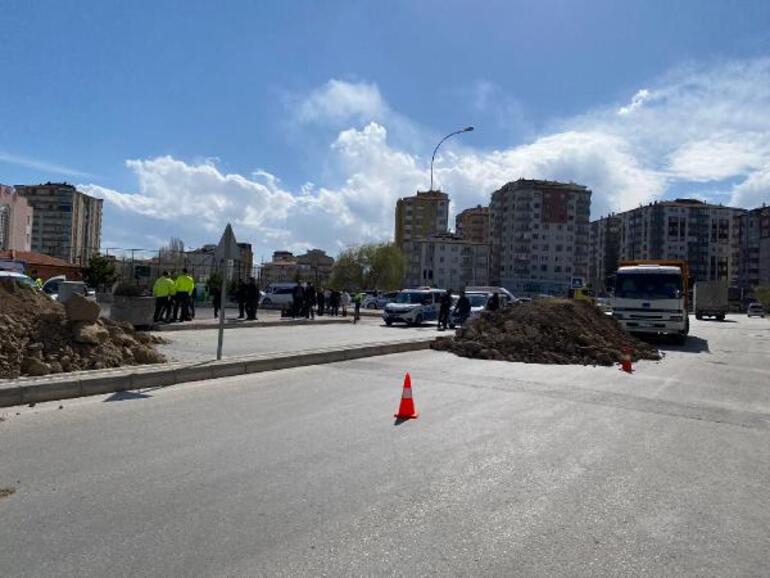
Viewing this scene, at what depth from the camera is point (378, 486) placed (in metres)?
5.35

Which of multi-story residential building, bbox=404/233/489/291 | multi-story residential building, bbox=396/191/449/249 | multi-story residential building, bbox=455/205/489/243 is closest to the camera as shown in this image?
multi-story residential building, bbox=404/233/489/291

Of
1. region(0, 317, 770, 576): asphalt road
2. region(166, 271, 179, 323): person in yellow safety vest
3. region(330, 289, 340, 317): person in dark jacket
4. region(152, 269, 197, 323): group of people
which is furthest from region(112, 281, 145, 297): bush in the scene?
region(330, 289, 340, 317): person in dark jacket

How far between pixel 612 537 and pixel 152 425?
5.09 metres

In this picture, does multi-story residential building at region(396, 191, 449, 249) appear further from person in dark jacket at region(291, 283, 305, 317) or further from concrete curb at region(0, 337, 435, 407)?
concrete curb at region(0, 337, 435, 407)

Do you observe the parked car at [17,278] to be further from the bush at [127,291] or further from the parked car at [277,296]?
the parked car at [277,296]

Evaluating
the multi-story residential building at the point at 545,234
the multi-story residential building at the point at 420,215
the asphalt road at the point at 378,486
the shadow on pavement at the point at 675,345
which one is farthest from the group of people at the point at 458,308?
the multi-story residential building at the point at 420,215

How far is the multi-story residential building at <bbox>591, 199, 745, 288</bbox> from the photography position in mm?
154500

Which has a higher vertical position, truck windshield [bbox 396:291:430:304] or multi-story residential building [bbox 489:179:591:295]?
multi-story residential building [bbox 489:179:591:295]

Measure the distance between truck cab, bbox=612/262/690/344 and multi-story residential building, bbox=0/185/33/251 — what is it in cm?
5723

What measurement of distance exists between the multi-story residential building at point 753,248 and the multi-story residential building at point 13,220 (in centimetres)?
13735

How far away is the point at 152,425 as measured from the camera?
7.49m

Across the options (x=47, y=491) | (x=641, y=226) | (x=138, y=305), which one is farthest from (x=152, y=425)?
(x=641, y=226)

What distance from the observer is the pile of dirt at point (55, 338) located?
980 cm

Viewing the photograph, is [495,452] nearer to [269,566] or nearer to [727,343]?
[269,566]
